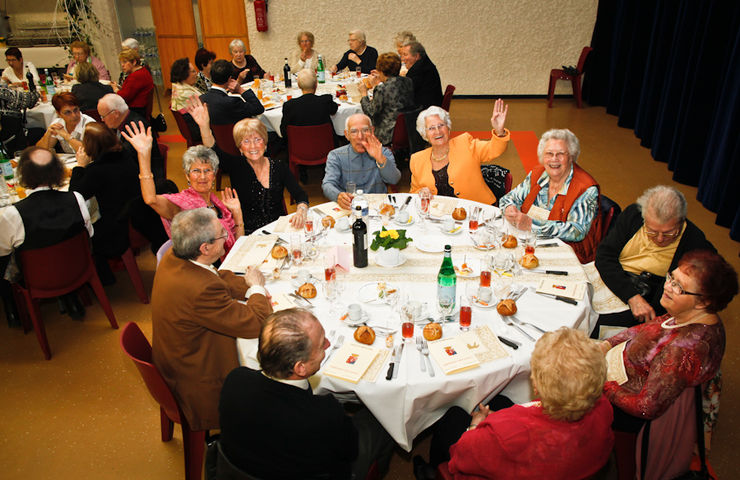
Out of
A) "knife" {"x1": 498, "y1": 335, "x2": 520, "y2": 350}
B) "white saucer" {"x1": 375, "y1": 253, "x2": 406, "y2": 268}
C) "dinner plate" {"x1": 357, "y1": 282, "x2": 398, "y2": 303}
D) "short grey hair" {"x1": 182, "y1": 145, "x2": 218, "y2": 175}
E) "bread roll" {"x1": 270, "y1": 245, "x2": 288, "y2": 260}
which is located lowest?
"knife" {"x1": 498, "y1": 335, "x2": 520, "y2": 350}

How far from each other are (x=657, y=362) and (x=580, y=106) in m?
8.32

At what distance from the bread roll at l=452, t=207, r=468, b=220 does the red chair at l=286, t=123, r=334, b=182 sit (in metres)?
2.41

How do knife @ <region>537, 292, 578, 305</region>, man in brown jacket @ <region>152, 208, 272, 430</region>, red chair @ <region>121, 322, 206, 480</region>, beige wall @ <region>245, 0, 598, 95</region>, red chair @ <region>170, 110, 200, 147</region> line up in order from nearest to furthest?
red chair @ <region>121, 322, 206, 480</region> → man in brown jacket @ <region>152, 208, 272, 430</region> → knife @ <region>537, 292, 578, 305</region> → red chair @ <region>170, 110, 200, 147</region> → beige wall @ <region>245, 0, 598, 95</region>

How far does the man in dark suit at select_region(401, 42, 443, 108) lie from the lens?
248 inches

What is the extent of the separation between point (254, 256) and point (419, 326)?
3.57ft

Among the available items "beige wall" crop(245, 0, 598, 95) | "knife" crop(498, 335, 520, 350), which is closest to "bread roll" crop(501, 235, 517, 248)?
"knife" crop(498, 335, 520, 350)

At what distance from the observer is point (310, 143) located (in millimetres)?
5320

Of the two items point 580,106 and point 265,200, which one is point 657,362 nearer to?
point 265,200

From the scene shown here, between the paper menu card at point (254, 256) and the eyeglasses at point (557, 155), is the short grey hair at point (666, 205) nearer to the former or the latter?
the eyeglasses at point (557, 155)

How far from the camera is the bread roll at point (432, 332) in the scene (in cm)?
220

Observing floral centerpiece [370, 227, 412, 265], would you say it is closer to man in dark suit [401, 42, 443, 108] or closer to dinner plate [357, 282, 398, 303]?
dinner plate [357, 282, 398, 303]

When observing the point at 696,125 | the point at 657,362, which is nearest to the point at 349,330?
the point at 657,362

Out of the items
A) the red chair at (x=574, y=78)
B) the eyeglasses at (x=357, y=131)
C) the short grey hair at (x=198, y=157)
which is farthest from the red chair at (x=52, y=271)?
the red chair at (x=574, y=78)

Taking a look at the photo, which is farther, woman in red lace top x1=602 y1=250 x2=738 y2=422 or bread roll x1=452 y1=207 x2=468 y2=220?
bread roll x1=452 y1=207 x2=468 y2=220
